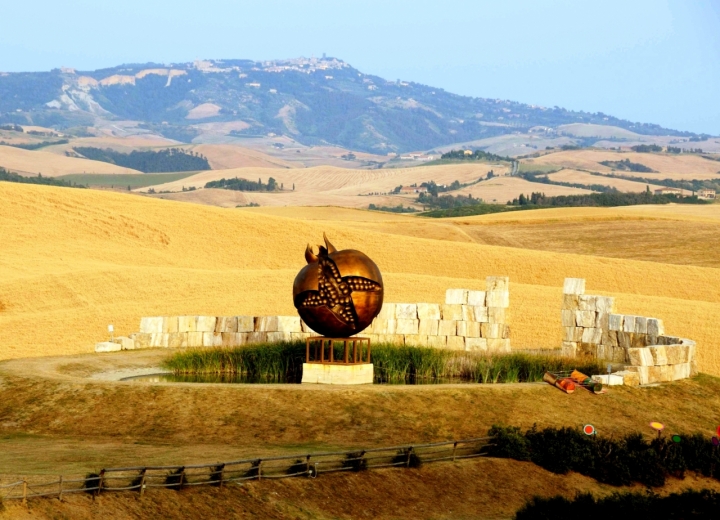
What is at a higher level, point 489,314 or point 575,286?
point 575,286

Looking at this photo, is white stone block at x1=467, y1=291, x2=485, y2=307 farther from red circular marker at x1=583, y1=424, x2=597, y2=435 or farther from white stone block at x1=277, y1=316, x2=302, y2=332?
red circular marker at x1=583, y1=424, x2=597, y2=435

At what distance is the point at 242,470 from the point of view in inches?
1018

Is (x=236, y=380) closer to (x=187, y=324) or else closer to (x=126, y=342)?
(x=187, y=324)

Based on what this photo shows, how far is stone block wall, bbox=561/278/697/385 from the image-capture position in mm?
37469

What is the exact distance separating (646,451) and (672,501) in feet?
15.4

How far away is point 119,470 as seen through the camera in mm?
24656

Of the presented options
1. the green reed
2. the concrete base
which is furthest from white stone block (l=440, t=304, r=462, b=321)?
the concrete base

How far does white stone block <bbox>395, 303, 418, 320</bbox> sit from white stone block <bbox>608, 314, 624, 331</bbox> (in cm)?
703

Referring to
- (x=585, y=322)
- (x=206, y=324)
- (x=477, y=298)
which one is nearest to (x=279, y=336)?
(x=206, y=324)

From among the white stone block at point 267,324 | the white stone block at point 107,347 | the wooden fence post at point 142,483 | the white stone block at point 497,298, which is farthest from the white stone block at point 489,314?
the wooden fence post at point 142,483

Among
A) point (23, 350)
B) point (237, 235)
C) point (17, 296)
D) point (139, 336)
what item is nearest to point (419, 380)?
point (139, 336)

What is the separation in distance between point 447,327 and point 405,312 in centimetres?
162

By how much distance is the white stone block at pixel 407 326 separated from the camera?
147ft

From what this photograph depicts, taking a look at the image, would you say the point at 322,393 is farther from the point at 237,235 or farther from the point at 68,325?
the point at 237,235
